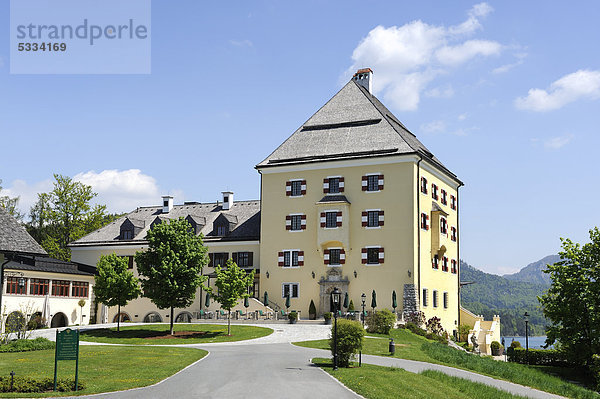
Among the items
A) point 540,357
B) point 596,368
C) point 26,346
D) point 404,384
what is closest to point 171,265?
point 26,346

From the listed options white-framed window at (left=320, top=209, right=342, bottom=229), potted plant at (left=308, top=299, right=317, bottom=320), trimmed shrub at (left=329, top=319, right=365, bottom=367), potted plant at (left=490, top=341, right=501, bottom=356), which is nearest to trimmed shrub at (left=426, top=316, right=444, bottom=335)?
potted plant at (left=490, top=341, right=501, bottom=356)

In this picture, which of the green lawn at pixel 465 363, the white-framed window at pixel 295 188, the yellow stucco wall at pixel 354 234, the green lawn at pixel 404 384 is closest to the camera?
the green lawn at pixel 404 384

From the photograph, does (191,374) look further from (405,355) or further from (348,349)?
(405,355)

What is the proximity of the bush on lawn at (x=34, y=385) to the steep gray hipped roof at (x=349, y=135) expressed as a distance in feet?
117

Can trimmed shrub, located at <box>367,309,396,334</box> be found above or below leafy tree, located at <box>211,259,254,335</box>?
below

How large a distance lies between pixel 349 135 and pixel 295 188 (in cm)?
662

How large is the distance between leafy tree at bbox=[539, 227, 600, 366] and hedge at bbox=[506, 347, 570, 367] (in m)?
5.92

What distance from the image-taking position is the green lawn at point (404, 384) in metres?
21.8

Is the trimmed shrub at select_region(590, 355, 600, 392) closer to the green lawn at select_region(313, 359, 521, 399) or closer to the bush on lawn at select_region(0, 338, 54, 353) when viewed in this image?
the green lawn at select_region(313, 359, 521, 399)

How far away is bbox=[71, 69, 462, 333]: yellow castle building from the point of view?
5222cm

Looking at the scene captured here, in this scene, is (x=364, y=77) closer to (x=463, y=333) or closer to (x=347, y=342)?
(x=463, y=333)

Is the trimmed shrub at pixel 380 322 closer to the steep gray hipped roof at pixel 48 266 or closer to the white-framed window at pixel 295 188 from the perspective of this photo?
the white-framed window at pixel 295 188

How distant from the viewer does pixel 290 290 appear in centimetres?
5581

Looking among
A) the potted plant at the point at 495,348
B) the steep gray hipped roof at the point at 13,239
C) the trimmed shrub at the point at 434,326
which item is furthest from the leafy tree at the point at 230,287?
the potted plant at the point at 495,348
